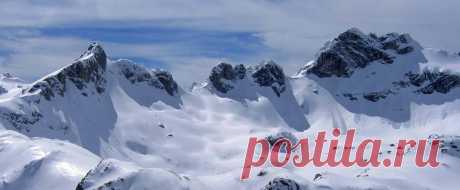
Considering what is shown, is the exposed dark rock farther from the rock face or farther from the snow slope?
the snow slope

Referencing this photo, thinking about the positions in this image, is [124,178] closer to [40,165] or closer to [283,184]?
[40,165]

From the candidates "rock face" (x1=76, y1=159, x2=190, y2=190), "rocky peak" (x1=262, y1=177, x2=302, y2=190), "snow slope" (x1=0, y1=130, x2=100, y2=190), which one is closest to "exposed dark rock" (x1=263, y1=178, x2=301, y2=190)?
"rocky peak" (x1=262, y1=177, x2=302, y2=190)

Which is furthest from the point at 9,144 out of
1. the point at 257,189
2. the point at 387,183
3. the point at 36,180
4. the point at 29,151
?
the point at 387,183

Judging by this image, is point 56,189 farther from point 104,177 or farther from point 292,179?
point 292,179

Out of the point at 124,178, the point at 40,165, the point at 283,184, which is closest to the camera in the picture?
the point at 124,178

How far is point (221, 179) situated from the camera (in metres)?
188

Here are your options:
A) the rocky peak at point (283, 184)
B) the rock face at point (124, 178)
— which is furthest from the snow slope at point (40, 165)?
the rocky peak at point (283, 184)

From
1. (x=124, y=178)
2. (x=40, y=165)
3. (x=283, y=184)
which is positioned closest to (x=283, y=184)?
(x=283, y=184)

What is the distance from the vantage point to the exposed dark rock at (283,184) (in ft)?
518

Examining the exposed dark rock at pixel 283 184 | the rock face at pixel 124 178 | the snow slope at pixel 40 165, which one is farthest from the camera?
the snow slope at pixel 40 165

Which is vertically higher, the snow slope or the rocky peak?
the rocky peak

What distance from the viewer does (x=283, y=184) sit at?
159 metres

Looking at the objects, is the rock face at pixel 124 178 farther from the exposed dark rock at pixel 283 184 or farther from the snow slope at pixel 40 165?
the exposed dark rock at pixel 283 184

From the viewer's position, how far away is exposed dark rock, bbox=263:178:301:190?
518 ft
